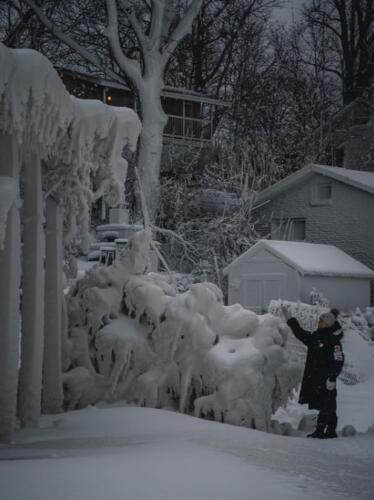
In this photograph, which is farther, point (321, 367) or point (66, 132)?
point (321, 367)

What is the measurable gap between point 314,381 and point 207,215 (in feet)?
69.7

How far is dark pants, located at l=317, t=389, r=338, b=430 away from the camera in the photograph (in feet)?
32.3

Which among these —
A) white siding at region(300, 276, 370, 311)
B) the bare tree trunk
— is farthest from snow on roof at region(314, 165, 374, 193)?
the bare tree trunk

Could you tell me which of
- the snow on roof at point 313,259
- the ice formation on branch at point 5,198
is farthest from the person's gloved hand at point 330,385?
the snow on roof at point 313,259

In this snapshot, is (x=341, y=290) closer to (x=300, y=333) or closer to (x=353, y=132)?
(x=353, y=132)

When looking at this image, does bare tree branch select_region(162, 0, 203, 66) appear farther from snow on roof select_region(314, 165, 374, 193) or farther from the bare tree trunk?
snow on roof select_region(314, 165, 374, 193)

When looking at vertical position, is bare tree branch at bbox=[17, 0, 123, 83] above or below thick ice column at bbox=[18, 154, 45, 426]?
above

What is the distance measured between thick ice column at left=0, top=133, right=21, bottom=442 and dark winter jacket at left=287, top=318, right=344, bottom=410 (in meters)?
3.66

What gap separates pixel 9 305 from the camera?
827 centimetres

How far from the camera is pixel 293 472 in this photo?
6484mm

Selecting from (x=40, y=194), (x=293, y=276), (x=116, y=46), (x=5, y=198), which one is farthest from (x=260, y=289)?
(x=5, y=198)

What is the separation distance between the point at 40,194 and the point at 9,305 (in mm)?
1571

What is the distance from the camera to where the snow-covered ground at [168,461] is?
5316 mm

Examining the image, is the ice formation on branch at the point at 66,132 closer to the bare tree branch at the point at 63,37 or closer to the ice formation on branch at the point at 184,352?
the ice formation on branch at the point at 184,352
